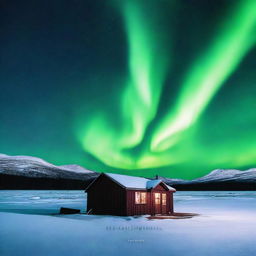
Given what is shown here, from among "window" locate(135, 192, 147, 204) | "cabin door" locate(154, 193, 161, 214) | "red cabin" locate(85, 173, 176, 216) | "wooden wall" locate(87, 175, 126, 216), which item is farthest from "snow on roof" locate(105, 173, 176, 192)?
"cabin door" locate(154, 193, 161, 214)

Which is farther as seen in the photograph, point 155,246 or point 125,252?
point 155,246

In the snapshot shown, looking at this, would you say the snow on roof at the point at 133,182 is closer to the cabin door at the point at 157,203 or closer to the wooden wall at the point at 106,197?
the wooden wall at the point at 106,197

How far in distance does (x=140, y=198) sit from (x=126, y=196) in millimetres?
2037

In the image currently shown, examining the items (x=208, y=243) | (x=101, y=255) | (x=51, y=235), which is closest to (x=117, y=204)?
(x=51, y=235)

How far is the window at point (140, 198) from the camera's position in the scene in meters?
28.7

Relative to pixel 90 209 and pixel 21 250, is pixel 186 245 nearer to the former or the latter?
pixel 21 250

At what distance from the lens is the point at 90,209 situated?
29766 mm

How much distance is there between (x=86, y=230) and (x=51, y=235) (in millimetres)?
2716

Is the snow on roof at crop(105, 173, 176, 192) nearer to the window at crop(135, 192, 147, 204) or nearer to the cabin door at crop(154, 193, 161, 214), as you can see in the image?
the window at crop(135, 192, 147, 204)

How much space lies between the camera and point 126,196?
90.7 ft

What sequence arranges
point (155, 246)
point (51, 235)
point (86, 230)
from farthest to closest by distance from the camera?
point (86, 230), point (51, 235), point (155, 246)

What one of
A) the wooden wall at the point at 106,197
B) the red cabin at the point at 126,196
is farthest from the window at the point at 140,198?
the wooden wall at the point at 106,197

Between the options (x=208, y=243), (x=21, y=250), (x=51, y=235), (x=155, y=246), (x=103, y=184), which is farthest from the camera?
(x=103, y=184)

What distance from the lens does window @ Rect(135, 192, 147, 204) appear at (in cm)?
2870
